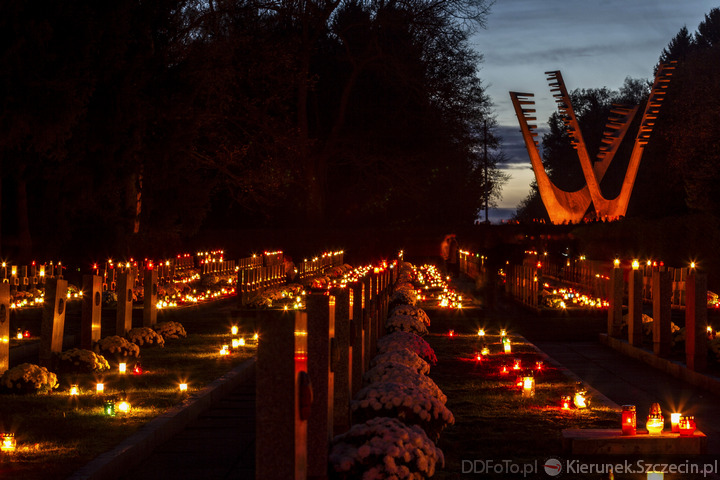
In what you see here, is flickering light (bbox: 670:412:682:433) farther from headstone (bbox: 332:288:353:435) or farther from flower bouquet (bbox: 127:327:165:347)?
flower bouquet (bbox: 127:327:165:347)

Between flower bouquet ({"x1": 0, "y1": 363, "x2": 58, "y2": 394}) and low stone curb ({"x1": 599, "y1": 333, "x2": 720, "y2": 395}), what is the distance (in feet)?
24.1

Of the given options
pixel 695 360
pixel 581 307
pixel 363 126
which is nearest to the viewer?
pixel 695 360

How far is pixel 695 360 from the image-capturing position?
1214 cm

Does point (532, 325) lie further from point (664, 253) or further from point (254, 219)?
point (254, 219)

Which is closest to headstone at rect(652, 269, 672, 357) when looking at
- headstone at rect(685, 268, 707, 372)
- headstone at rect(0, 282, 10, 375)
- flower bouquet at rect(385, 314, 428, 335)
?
headstone at rect(685, 268, 707, 372)

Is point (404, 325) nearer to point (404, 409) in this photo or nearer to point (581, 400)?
point (581, 400)

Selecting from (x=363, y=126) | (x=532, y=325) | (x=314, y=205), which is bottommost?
(x=532, y=325)

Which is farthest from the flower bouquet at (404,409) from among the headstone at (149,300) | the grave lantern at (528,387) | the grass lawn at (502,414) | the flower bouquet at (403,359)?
the headstone at (149,300)

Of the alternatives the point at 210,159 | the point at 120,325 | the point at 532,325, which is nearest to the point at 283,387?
the point at 120,325

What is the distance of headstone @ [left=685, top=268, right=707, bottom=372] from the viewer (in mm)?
12062

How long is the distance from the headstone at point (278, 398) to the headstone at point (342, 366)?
229cm

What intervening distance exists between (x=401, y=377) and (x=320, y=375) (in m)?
2.11

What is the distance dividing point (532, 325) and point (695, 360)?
8058 millimetres

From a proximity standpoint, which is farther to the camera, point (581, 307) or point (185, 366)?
point (581, 307)
